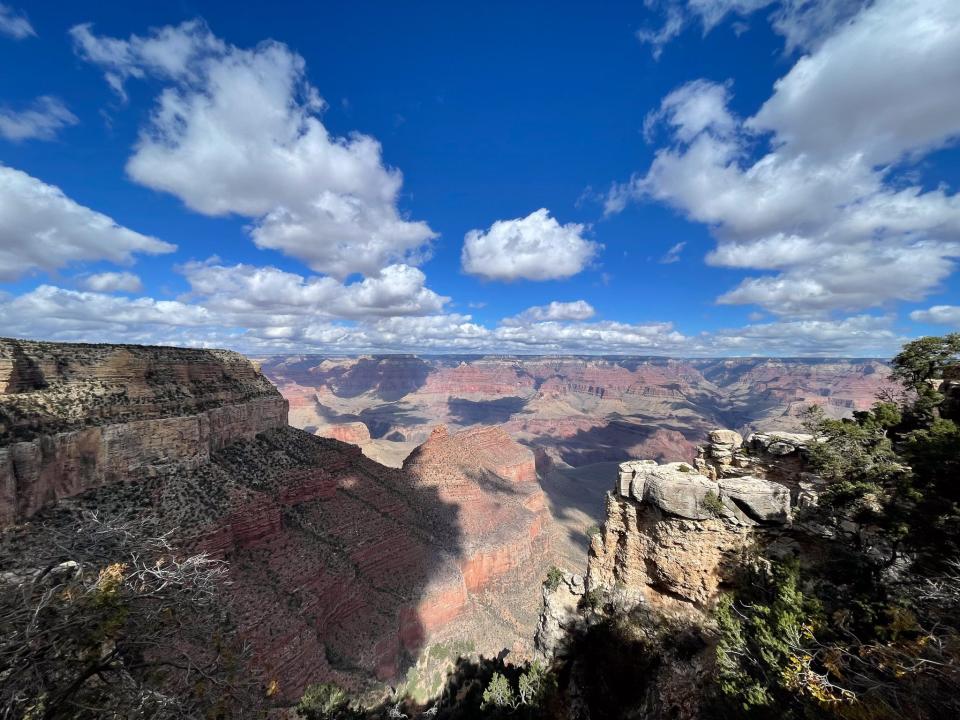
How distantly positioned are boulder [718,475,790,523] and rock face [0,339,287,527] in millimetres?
28777

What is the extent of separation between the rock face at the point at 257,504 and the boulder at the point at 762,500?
1490 cm

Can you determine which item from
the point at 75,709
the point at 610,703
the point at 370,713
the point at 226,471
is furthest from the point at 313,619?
the point at 75,709

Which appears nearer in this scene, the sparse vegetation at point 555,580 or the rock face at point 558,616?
the rock face at point 558,616

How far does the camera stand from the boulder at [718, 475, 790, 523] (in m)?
10.9

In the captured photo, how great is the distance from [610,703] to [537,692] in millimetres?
3142

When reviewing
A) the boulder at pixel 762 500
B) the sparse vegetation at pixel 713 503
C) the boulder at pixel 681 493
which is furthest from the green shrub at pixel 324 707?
the boulder at pixel 762 500

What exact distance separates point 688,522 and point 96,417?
96.6 ft

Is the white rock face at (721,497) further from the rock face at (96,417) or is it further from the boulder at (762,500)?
the rock face at (96,417)

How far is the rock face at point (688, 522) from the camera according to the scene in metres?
11.1

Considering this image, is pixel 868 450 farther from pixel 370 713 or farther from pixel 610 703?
pixel 370 713

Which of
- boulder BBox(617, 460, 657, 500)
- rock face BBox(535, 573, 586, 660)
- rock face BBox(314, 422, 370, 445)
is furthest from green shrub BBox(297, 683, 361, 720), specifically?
rock face BBox(314, 422, 370, 445)

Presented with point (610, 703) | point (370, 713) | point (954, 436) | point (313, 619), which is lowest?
point (370, 713)

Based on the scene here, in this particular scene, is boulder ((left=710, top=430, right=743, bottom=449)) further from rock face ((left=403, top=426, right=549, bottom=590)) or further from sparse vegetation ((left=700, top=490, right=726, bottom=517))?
rock face ((left=403, top=426, right=549, bottom=590))

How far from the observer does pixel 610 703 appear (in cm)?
1156
